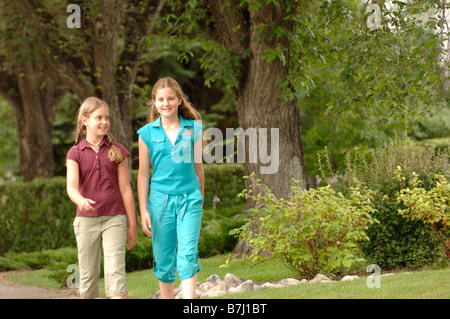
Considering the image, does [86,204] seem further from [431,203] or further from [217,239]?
[217,239]

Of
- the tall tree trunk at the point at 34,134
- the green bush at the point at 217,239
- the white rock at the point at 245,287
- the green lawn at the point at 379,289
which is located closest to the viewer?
the green lawn at the point at 379,289

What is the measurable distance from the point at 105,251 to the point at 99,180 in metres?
0.54

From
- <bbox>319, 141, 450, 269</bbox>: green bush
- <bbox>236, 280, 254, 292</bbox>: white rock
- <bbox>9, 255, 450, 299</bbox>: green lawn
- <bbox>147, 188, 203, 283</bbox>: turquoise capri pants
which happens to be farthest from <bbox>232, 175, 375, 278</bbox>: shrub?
<bbox>147, 188, 203, 283</bbox>: turquoise capri pants

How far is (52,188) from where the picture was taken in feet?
44.0

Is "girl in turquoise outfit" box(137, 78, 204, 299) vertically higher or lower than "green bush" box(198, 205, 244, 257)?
higher

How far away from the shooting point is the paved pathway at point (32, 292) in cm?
838

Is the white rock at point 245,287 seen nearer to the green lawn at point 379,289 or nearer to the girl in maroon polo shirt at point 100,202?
the green lawn at point 379,289

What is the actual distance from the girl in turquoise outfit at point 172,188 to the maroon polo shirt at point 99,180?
20 cm

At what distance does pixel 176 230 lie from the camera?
4.60 m

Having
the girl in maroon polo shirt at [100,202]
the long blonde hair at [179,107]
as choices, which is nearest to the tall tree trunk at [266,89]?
the long blonde hair at [179,107]

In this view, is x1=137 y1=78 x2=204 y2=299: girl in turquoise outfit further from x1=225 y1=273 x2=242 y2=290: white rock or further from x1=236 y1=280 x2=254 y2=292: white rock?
x1=225 y1=273 x2=242 y2=290: white rock

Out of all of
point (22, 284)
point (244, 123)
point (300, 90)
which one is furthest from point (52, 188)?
point (300, 90)

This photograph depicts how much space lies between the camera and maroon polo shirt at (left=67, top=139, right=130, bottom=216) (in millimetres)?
4414

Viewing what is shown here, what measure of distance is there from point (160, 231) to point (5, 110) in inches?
887
